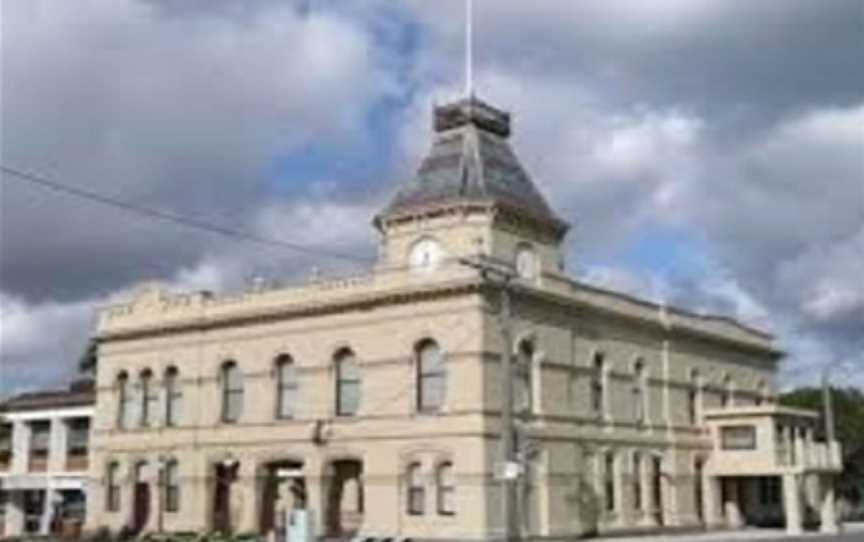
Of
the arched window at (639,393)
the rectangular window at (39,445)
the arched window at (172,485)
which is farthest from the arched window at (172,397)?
the arched window at (639,393)

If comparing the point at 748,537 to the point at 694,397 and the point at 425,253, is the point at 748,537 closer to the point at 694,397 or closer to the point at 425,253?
the point at 694,397

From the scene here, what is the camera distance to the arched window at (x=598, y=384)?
177 feet

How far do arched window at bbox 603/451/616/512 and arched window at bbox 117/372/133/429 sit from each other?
21070mm

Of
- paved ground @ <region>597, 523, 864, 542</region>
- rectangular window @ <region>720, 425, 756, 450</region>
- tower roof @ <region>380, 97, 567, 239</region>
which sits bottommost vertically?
paved ground @ <region>597, 523, 864, 542</region>

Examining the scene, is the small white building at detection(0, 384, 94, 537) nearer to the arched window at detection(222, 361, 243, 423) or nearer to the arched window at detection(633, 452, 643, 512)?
the arched window at detection(222, 361, 243, 423)

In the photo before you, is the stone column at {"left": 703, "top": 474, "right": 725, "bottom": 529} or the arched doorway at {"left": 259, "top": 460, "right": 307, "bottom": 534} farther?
the stone column at {"left": 703, "top": 474, "right": 725, "bottom": 529}

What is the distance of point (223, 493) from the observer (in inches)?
2218

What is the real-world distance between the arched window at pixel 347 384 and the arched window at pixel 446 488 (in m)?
4.63

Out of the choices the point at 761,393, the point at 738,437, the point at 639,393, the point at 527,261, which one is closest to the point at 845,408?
the point at 761,393

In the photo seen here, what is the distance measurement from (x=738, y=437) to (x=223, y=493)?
22.6 metres

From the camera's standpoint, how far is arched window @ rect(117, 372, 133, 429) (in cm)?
6012

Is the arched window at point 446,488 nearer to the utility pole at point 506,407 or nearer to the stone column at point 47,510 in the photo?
the utility pole at point 506,407

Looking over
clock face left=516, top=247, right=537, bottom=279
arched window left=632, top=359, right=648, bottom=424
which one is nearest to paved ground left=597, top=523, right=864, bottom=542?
arched window left=632, top=359, right=648, bottom=424

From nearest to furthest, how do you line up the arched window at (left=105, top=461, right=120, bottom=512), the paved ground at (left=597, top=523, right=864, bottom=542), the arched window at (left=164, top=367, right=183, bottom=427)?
1. the paved ground at (left=597, top=523, right=864, bottom=542)
2. the arched window at (left=164, top=367, right=183, bottom=427)
3. the arched window at (left=105, top=461, right=120, bottom=512)
